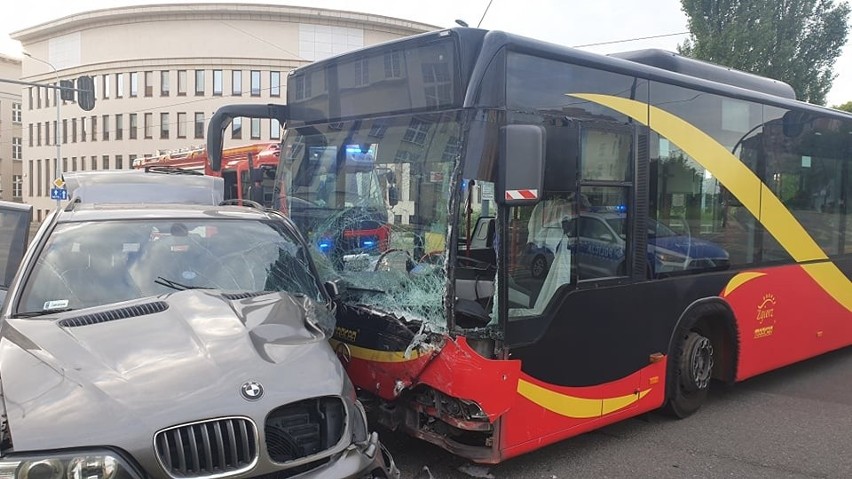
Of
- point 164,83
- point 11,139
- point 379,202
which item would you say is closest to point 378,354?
point 379,202

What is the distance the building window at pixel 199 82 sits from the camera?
5462 cm

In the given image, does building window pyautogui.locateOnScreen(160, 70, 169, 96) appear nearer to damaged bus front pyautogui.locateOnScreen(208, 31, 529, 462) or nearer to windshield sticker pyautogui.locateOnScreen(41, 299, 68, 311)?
damaged bus front pyautogui.locateOnScreen(208, 31, 529, 462)

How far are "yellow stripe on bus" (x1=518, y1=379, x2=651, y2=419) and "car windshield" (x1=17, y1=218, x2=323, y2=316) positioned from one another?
61.5 inches

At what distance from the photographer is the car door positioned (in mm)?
5234

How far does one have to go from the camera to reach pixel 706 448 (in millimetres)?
5223

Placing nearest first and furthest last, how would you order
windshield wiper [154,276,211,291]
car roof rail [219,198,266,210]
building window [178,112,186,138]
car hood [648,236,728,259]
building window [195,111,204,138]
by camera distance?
windshield wiper [154,276,211,291] < car roof rail [219,198,266,210] < car hood [648,236,728,259] < building window [195,111,204,138] < building window [178,112,186,138]

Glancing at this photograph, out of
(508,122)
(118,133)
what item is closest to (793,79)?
(508,122)

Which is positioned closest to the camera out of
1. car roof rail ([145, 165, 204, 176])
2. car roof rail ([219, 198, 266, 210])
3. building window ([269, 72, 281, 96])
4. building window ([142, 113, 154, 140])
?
car roof rail ([219, 198, 266, 210])

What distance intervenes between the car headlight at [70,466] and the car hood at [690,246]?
4.11 meters

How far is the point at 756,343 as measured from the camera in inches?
255

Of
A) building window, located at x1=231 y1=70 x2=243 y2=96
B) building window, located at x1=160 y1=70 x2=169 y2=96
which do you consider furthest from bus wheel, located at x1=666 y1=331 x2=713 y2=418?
building window, located at x1=160 y1=70 x2=169 y2=96

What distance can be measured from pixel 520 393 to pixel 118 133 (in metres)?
60.9

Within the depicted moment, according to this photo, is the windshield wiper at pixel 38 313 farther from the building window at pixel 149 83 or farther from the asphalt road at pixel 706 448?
the building window at pixel 149 83

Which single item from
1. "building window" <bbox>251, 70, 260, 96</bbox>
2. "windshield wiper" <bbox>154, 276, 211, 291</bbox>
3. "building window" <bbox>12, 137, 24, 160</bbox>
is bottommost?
"windshield wiper" <bbox>154, 276, 211, 291</bbox>
